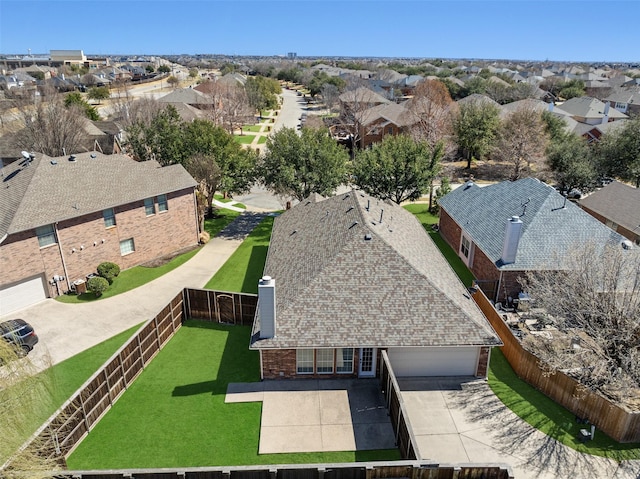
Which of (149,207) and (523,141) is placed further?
(523,141)

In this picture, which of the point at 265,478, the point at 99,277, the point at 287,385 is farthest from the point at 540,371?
the point at 99,277

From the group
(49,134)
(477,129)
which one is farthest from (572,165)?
(49,134)

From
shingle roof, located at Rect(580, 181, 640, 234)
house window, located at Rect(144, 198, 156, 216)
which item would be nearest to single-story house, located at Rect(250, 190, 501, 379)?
house window, located at Rect(144, 198, 156, 216)

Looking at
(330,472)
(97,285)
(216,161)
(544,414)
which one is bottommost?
(544,414)

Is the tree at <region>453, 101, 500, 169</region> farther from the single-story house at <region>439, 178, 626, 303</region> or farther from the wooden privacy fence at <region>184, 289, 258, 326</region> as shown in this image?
the wooden privacy fence at <region>184, 289, 258, 326</region>

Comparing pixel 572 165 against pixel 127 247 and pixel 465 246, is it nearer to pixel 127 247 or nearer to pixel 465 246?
pixel 465 246

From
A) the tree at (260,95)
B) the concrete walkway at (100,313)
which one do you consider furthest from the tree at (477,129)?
the tree at (260,95)

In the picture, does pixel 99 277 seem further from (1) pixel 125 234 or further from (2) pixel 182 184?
(2) pixel 182 184

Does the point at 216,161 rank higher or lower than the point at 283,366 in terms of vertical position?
higher
